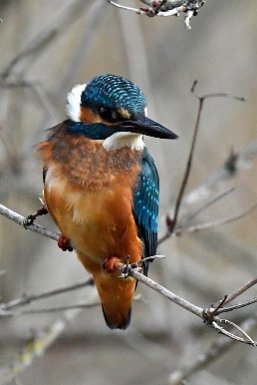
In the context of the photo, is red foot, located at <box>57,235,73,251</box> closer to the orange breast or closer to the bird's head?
the orange breast

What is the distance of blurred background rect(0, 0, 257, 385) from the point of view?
519 cm

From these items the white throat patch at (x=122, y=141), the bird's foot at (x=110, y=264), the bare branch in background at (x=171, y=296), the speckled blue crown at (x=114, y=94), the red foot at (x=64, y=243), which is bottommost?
the bird's foot at (x=110, y=264)

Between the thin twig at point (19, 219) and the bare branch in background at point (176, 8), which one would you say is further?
the thin twig at point (19, 219)

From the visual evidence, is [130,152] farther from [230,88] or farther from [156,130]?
[230,88]

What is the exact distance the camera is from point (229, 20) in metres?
6.93

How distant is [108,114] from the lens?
3695 millimetres

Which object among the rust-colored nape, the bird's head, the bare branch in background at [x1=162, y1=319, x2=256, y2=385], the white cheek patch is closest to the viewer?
the bird's head

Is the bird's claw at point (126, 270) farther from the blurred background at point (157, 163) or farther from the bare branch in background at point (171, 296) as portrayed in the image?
the blurred background at point (157, 163)

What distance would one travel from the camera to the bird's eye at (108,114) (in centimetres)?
364

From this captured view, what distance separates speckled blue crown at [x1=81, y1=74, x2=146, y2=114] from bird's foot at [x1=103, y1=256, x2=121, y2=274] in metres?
0.62

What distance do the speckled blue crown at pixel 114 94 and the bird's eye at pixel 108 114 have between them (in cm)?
2

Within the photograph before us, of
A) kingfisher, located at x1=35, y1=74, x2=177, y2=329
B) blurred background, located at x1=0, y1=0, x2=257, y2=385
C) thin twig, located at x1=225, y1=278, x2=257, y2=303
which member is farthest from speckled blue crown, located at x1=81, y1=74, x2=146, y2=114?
thin twig, located at x1=225, y1=278, x2=257, y2=303

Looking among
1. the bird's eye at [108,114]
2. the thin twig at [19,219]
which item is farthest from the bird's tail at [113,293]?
the bird's eye at [108,114]

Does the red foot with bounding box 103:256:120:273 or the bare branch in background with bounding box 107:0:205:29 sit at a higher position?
the bare branch in background with bounding box 107:0:205:29
